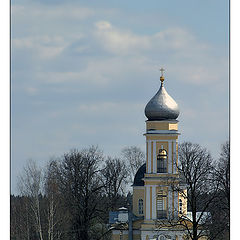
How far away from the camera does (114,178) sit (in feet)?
194

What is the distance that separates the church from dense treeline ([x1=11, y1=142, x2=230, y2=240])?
1483mm

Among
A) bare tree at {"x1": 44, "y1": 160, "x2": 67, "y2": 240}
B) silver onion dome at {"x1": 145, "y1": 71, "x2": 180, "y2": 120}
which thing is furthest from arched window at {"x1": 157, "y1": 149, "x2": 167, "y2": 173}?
bare tree at {"x1": 44, "y1": 160, "x2": 67, "y2": 240}

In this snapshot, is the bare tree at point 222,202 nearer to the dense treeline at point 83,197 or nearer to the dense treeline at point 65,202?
the dense treeline at point 83,197

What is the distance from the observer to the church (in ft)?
147

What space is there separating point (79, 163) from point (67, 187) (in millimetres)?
2013

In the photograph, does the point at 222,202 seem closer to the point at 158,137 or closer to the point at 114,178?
the point at 158,137

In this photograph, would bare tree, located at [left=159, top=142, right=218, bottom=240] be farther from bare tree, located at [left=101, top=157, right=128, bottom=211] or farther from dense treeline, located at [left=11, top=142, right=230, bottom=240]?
bare tree, located at [left=101, top=157, right=128, bottom=211]

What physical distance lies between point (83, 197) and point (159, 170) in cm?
671

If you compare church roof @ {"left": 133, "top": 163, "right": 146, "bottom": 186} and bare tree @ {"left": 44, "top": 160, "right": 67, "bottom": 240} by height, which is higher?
church roof @ {"left": 133, "top": 163, "right": 146, "bottom": 186}

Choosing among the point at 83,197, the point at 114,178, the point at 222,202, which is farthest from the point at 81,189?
the point at 222,202

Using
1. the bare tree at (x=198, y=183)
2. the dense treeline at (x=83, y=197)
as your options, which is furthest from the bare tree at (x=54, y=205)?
the bare tree at (x=198, y=183)

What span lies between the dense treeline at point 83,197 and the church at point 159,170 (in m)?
1.48

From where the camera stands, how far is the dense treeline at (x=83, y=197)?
36938mm
